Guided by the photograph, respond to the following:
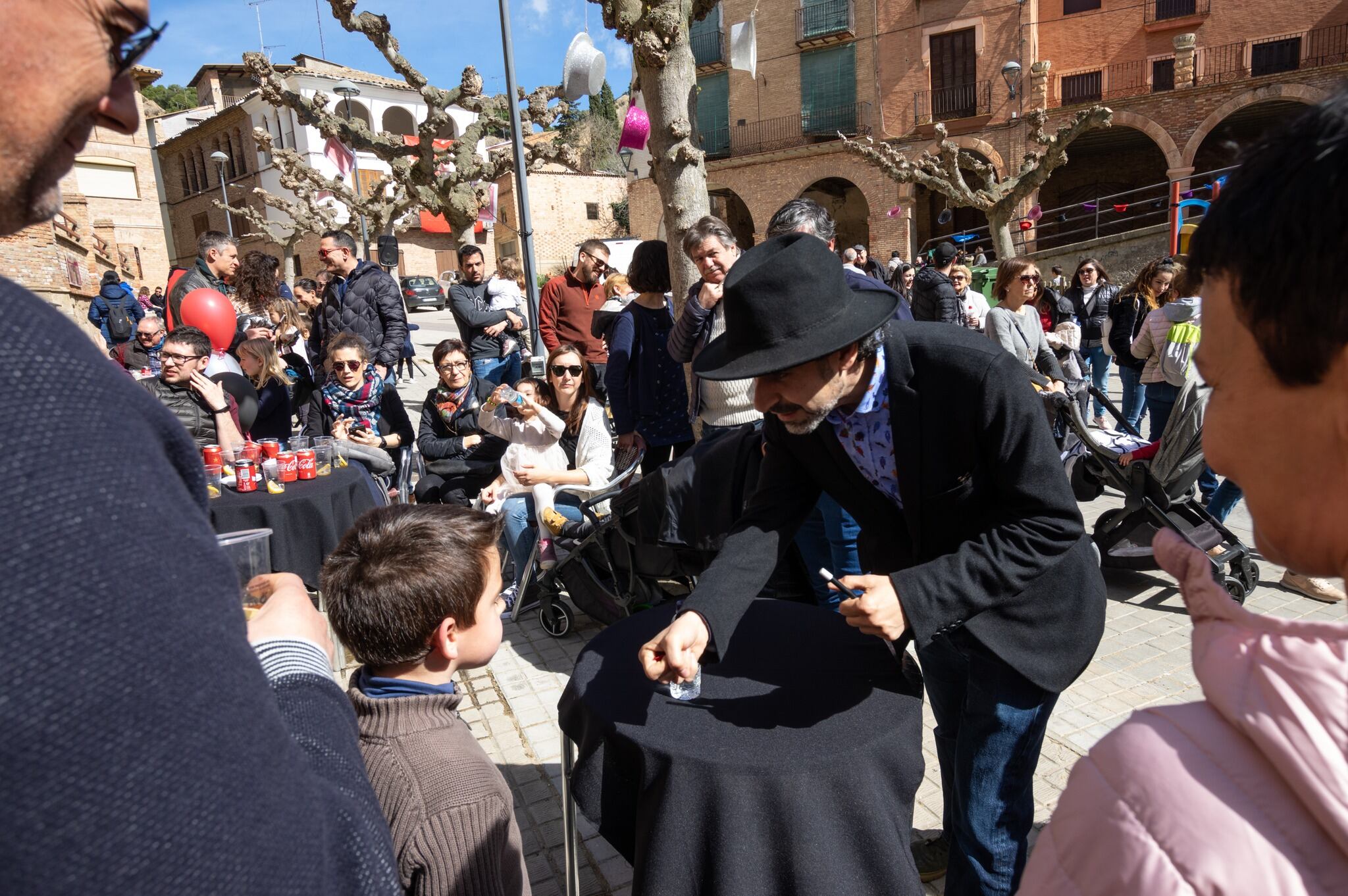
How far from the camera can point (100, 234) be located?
33.2 meters

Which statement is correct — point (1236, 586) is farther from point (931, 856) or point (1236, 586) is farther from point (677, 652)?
point (677, 652)

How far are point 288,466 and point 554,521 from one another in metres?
1.66

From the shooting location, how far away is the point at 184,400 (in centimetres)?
506

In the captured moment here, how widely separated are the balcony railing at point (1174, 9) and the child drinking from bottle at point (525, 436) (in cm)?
2623

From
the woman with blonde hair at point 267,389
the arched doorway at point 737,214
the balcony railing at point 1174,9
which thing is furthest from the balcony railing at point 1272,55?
the woman with blonde hair at point 267,389

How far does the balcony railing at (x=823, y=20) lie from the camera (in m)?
26.2

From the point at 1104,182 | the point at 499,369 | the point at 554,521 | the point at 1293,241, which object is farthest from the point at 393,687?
the point at 1104,182

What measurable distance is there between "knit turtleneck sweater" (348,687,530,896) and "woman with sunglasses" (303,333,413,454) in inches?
173

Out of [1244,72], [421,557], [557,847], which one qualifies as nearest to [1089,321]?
[557,847]

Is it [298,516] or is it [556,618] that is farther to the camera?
[556,618]

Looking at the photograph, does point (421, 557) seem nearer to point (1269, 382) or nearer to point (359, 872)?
point (359, 872)

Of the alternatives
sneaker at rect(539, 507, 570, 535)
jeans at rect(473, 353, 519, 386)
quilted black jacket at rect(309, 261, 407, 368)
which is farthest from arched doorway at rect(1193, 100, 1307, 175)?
sneaker at rect(539, 507, 570, 535)

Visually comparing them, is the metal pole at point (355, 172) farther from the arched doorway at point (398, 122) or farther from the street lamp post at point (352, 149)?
the arched doorway at point (398, 122)

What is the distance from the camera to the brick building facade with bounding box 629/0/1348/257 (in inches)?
882
